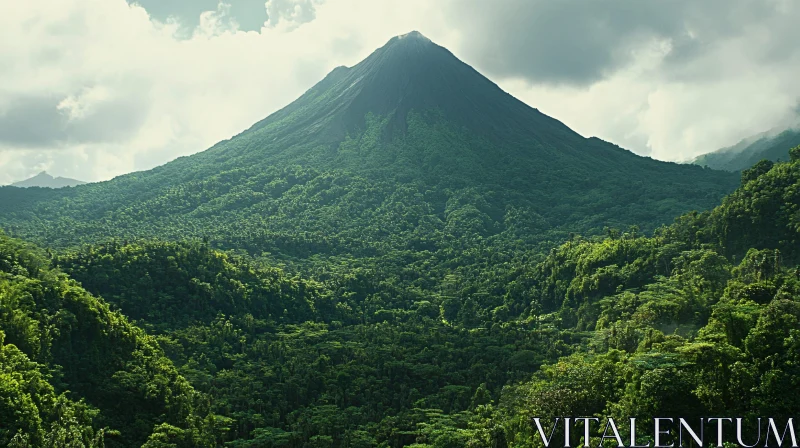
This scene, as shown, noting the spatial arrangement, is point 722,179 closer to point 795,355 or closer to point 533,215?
point 533,215

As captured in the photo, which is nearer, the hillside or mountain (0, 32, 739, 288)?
the hillside

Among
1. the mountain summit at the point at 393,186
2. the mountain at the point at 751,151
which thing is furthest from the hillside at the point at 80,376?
the mountain at the point at 751,151

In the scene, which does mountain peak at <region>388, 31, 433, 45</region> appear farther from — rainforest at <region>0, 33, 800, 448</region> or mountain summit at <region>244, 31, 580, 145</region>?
rainforest at <region>0, 33, 800, 448</region>

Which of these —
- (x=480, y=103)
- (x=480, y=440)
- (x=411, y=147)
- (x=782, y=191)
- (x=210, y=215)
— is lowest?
(x=480, y=440)

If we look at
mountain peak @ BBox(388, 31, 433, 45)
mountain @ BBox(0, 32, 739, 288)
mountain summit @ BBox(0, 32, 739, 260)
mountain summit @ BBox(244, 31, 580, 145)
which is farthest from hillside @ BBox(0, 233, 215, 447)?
mountain peak @ BBox(388, 31, 433, 45)

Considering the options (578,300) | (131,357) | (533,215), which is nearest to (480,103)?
(533,215)

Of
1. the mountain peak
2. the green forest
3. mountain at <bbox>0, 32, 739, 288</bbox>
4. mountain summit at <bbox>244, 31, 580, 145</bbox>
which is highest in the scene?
the mountain peak
